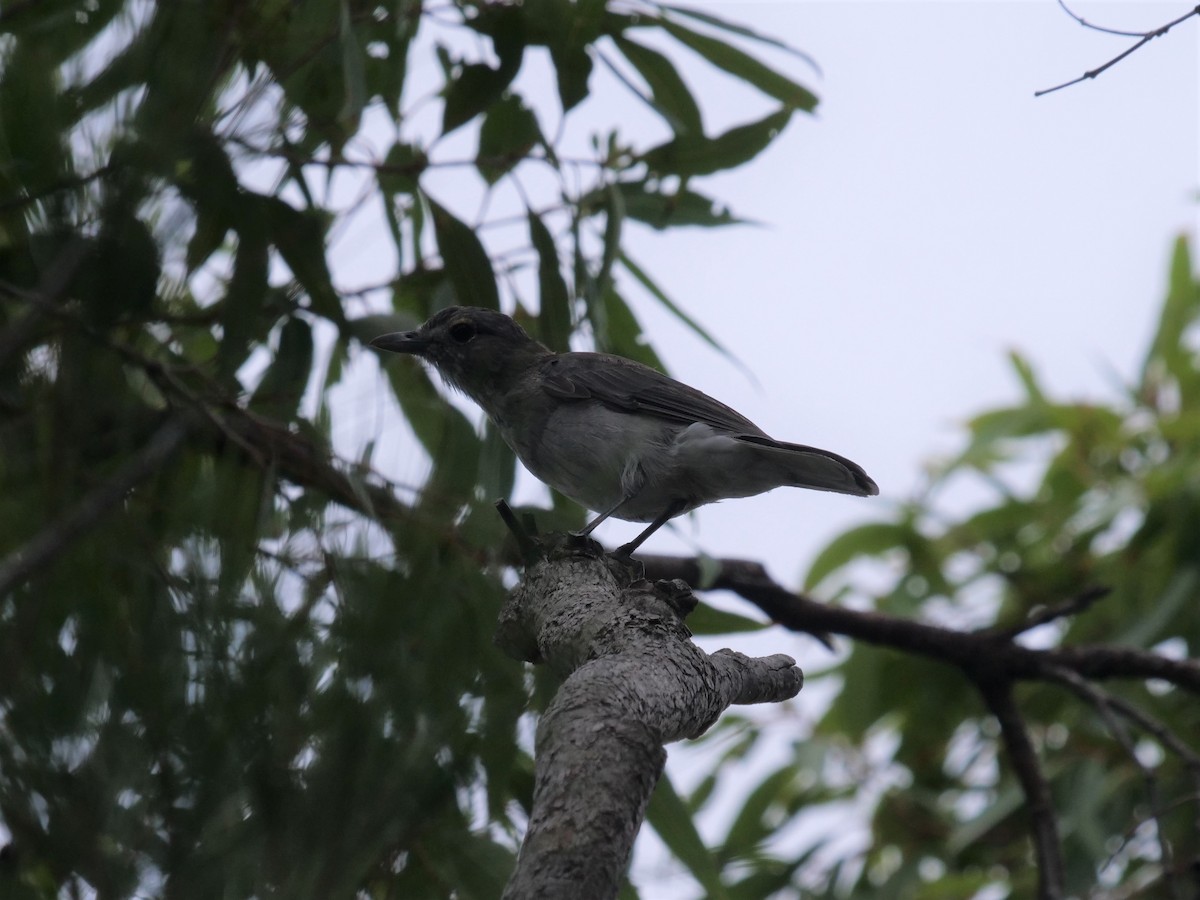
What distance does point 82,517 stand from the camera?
201cm

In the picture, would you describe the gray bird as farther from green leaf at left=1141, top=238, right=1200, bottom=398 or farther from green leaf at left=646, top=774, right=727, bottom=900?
green leaf at left=1141, top=238, right=1200, bottom=398

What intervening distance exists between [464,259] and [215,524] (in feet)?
4.28

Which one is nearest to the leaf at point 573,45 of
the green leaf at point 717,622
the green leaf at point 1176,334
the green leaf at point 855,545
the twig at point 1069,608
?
the green leaf at point 717,622

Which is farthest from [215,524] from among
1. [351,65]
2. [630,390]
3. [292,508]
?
[630,390]

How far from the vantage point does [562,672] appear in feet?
6.99

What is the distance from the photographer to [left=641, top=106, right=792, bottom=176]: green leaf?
3.54 meters

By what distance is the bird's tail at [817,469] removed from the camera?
3422 millimetres

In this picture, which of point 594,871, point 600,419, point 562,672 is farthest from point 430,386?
point 594,871

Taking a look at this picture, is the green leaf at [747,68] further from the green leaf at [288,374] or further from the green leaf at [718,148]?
the green leaf at [288,374]

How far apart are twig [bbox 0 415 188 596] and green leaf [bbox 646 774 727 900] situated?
1.54 meters

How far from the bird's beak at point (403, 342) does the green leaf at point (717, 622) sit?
1097 mm

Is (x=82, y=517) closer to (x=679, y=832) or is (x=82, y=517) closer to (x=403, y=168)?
(x=403, y=168)

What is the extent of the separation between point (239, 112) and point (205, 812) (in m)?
1.21

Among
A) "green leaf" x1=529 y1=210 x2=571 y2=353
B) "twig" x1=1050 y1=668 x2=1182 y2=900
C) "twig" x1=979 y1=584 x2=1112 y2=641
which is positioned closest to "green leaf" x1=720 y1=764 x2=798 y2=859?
"twig" x1=1050 y1=668 x2=1182 y2=900
